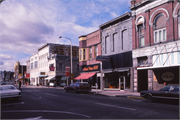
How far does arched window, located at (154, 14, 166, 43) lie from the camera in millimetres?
20875

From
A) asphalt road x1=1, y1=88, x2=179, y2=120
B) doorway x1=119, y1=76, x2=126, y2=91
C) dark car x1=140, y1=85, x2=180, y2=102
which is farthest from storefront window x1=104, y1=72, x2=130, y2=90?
asphalt road x1=1, y1=88, x2=179, y2=120

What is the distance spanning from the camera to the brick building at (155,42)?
19391mm

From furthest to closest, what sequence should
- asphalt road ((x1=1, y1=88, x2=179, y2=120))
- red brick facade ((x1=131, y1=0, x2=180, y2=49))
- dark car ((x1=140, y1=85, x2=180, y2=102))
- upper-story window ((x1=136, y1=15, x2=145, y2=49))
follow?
upper-story window ((x1=136, y1=15, x2=145, y2=49)) → red brick facade ((x1=131, y1=0, x2=180, y2=49)) → dark car ((x1=140, y1=85, x2=180, y2=102)) → asphalt road ((x1=1, y1=88, x2=179, y2=120))

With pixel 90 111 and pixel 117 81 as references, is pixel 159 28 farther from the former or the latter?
pixel 90 111

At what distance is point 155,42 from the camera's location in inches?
854

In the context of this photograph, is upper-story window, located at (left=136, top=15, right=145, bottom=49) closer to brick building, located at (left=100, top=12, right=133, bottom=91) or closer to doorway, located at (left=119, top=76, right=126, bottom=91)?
brick building, located at (left=100, top=12, right=133, bottom=91)

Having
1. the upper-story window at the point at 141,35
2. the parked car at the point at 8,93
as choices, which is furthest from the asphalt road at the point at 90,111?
the upper-story window at the point at 141,35

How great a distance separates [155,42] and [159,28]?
1697 mm

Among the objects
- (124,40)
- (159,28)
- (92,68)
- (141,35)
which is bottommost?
(92,68)

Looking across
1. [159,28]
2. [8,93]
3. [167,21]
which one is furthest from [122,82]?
[8,93]

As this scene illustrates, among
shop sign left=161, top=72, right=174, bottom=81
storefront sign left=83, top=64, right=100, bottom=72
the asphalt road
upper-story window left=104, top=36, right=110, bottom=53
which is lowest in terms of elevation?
the asphalt road

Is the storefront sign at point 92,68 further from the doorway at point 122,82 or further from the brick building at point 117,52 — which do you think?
the doorway at point 122,82

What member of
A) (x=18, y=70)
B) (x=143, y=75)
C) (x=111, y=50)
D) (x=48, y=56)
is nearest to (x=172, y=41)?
(x=143, y=75)

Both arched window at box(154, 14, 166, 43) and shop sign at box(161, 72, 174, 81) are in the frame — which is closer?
shop sign at box(161, 72, 174, 81)
